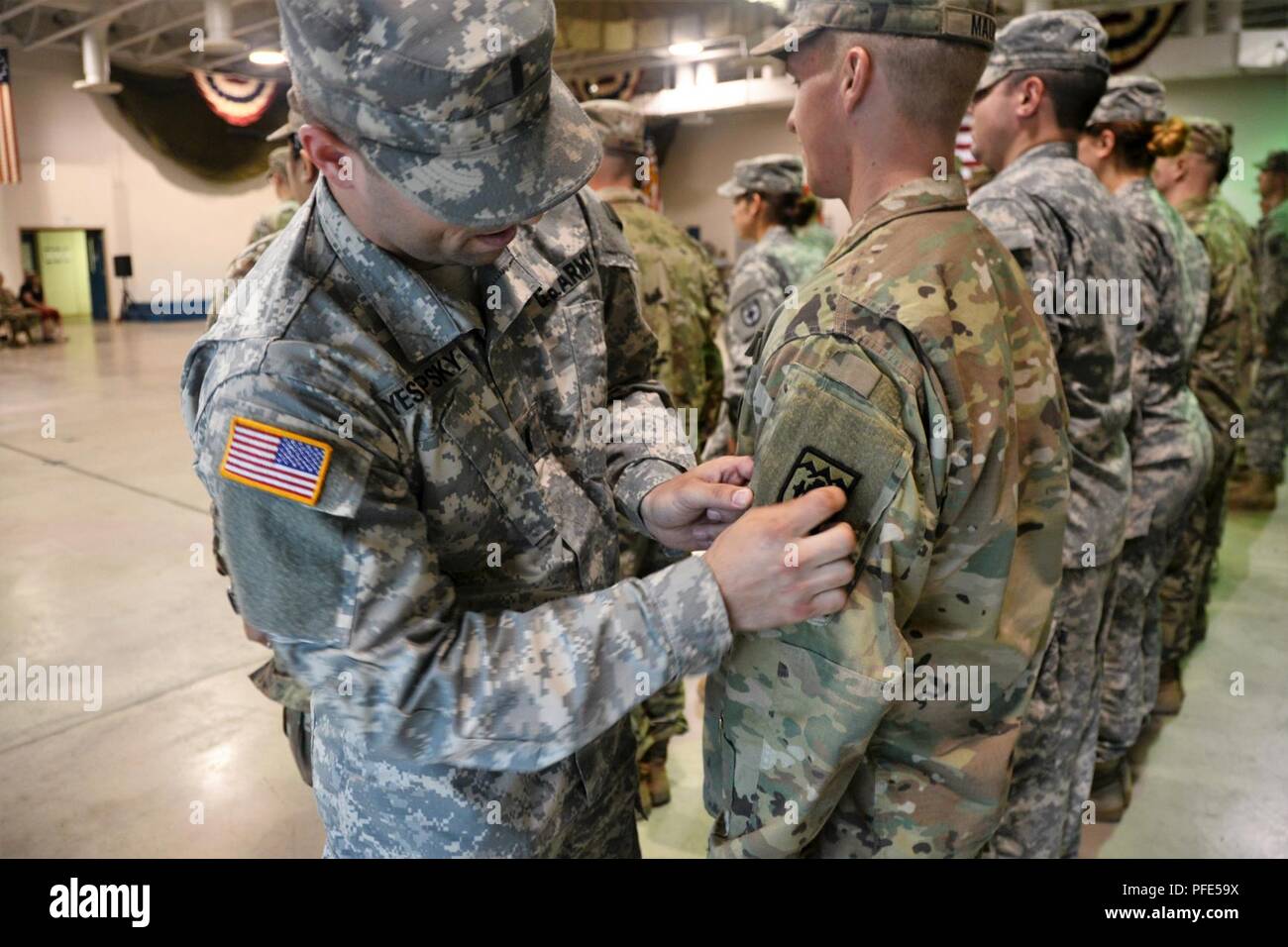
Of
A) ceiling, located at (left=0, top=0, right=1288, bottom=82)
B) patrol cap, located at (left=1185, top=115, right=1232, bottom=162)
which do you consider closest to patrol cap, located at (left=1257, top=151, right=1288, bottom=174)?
patrol cap, located at (left=1185, top=115, right=1232, bottom=162)

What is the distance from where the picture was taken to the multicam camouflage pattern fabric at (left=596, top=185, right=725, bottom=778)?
3.06 metres

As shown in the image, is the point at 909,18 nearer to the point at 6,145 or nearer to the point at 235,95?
the point at 6,145

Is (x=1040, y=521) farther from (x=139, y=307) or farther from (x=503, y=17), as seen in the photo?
(x=139, y=307)

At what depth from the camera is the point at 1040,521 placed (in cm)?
136

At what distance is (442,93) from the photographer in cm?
100

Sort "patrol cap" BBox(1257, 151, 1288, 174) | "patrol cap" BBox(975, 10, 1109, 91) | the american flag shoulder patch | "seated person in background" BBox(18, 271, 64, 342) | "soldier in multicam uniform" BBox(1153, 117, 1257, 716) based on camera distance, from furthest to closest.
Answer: "seated person in background" BBox(18, 271, 64, 342) → "patrol cap" BBox(1257, 151, 1288, 174) → "soldier in multicam uniform" BBox(1153, 117, 1257, 716) → "patrol cap" BBox(975, 10, 1109, 91) → the american flag shoulder patch

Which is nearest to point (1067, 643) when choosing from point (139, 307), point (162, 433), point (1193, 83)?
point (162, 433)

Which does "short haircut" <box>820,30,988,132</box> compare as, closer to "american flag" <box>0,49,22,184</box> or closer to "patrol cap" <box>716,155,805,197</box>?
"patrol cap" <box>716,155,805,197</box>

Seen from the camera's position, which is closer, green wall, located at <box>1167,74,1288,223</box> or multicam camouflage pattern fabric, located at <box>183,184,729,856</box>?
multicam camouflage pattern fabric, located at <box>183,184,729,856</box>

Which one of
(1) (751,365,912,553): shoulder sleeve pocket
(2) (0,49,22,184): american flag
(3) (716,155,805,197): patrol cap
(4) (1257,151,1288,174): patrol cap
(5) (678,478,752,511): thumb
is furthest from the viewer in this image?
(2) (0,49,22,184): american flag

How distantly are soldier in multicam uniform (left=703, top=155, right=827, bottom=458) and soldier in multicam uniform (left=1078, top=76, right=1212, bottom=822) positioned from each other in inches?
48.0

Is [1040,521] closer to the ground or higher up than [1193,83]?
closer to the ground

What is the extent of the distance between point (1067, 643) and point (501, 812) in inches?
62.7

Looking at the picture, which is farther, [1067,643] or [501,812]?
[1067,643]
